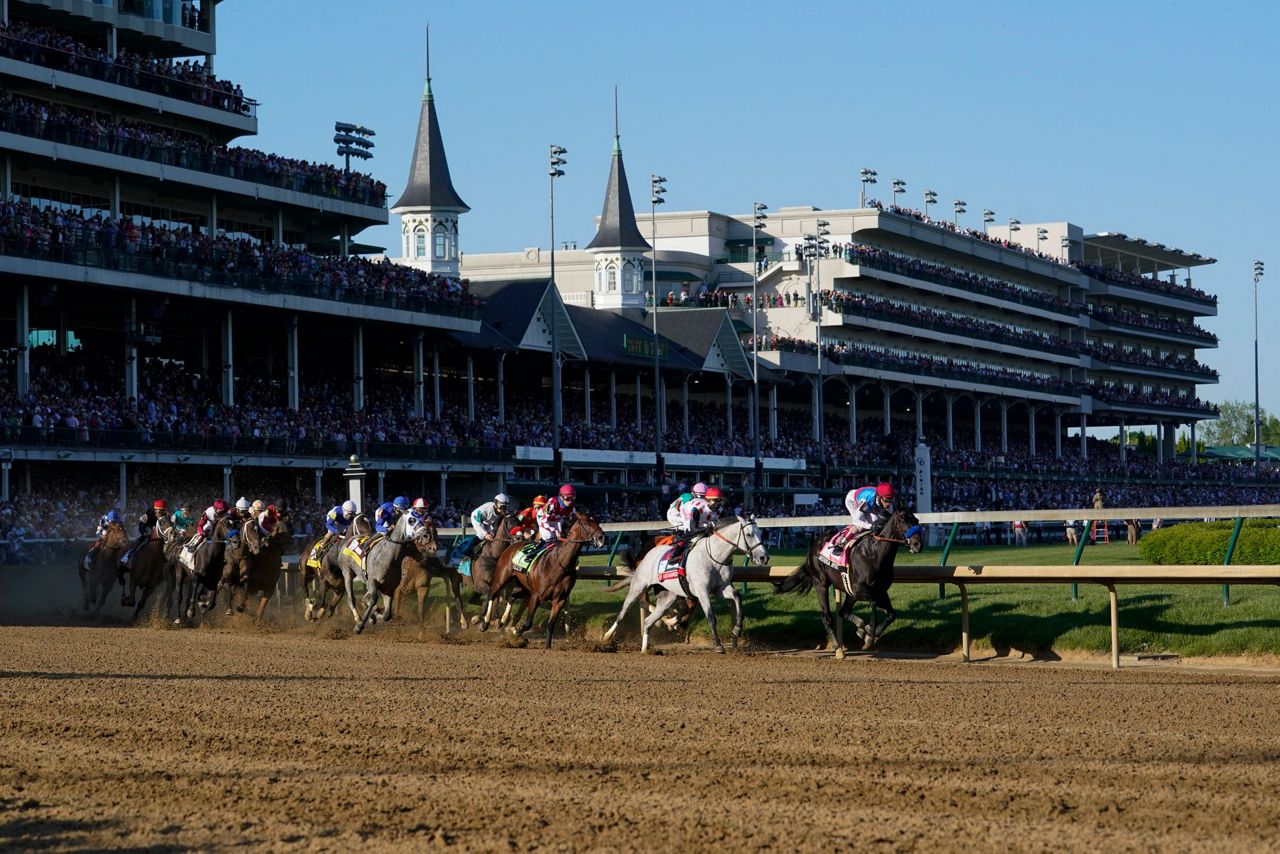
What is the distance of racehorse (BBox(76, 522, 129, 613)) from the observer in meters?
24.1

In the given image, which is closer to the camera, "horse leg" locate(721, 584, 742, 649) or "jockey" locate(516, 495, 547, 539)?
"horse leg" locate(721, 584, 742, 649)

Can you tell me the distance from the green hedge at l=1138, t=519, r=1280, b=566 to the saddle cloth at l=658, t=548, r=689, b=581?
8.81 metres

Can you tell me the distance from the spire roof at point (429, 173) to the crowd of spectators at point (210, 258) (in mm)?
11983

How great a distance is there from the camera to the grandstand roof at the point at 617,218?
66625 mm

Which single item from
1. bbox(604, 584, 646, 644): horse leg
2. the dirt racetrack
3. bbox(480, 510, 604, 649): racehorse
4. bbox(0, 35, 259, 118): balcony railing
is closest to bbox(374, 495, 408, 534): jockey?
bbox(480, 510, 604, 649): racehorse

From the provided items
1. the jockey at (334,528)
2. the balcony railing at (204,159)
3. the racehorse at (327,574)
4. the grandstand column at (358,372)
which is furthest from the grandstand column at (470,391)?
the jockey at (334,528)

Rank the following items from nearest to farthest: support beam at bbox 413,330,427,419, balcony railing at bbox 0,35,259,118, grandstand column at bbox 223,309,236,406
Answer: balcony railing at bbox 0,35,259,118 < grandstand column at bbox 223,309,236,406 < support beam at bbox 413,330,427,419

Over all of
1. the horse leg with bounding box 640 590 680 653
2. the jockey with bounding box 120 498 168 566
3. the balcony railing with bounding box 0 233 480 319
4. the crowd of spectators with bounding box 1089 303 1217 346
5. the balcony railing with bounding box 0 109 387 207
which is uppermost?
the crowd of spectators with bounding box 1089 303 1217 346

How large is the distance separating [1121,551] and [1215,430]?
145048 mm

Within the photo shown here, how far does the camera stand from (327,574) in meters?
22.2

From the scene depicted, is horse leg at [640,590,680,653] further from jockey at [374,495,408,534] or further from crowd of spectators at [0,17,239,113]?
crowd of spectators at [0,17,239,113]

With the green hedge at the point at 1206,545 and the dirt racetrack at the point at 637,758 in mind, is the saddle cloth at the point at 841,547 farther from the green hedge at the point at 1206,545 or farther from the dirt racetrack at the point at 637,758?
the green hedge at the point at 1206,545

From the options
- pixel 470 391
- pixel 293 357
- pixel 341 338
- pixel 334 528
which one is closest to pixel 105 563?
pixel 334 528

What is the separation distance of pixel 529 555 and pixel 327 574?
4.81 metres
